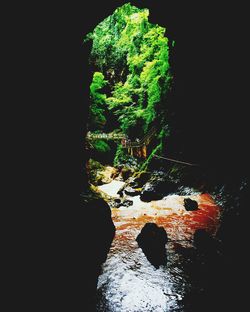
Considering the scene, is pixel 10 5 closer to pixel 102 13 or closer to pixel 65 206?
pixel 65 206

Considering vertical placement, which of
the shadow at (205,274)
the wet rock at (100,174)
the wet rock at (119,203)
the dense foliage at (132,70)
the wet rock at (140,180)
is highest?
the dense foliage at (132,70)

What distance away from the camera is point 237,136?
9.26 m

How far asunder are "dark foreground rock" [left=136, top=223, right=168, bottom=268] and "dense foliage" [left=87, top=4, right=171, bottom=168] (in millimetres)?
10951

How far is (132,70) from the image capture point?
72.3 feet

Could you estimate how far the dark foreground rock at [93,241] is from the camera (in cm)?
529

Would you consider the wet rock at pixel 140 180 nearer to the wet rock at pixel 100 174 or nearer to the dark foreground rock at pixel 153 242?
the wet rock at pixel 100 174

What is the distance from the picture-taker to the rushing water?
5.06 m

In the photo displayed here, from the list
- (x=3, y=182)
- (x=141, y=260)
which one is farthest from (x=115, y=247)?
(x=3, y=182)

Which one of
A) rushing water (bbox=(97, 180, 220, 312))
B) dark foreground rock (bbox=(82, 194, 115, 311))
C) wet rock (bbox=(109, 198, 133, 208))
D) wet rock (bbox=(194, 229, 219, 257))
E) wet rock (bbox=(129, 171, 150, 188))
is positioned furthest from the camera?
wet rock (bbox=(129, 171, 150, 188))

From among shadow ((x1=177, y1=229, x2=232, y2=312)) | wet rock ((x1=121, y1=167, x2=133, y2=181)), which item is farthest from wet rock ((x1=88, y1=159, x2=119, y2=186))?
shadow ((x1=177, y1=229, x2=232, y2=312))

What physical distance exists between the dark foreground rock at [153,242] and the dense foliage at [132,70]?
1095 cm

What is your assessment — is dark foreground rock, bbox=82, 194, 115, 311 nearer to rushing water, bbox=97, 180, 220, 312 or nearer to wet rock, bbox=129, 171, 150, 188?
rushing water, bbox=97, 180, 220, 312

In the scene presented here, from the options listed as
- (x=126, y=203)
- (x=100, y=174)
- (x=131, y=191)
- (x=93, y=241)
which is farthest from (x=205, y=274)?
(x=100, y=174)

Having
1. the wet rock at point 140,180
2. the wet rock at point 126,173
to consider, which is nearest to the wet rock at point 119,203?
the wet rock at point 140,180
